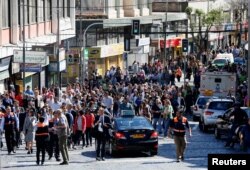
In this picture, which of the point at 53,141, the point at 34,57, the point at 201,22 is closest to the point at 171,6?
the point at 201,22

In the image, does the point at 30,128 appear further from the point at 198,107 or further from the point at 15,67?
the point at 15,67

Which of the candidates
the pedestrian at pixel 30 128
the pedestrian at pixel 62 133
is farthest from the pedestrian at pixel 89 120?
the pedestrian at pixel 62 133

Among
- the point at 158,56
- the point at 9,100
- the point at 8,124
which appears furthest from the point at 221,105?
the point at 158,56

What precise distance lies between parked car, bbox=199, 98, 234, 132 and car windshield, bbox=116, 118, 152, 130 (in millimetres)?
8487

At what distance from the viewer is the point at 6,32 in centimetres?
4925

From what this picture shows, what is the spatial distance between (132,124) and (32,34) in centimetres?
2653

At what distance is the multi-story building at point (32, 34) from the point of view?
48.2 metres

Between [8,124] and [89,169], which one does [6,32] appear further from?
[89,169]

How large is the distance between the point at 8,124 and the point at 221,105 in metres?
11.3

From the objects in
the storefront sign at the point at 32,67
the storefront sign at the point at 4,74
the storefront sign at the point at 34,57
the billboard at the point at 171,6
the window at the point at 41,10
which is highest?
the window at the point at 41,10

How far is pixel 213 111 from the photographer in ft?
126

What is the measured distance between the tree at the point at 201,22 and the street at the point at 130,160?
62.3m

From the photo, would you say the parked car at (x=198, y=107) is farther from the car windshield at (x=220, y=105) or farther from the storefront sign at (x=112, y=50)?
the storefront sign at (x=112, y=50)

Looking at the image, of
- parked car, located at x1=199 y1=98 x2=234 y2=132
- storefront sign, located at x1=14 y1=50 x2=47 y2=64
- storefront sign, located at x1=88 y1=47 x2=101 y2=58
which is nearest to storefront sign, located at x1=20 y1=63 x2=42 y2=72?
storefront sign, located at x1=14 y1=50 x2=47 y2=64
